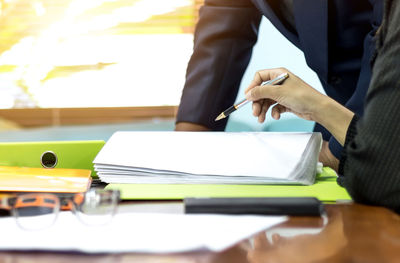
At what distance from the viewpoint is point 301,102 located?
99 centimetres

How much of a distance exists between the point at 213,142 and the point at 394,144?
352 millimetres

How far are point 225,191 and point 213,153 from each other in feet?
0.47

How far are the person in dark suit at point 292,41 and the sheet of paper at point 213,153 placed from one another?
257 millimetres

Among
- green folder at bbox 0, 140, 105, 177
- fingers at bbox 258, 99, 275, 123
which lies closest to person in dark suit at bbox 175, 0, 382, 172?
fingers at bbox 258, 99, 275, 123

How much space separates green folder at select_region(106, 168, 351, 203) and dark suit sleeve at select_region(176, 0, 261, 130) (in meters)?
0.59

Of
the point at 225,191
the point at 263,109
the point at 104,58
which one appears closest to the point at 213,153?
the point at 225,191

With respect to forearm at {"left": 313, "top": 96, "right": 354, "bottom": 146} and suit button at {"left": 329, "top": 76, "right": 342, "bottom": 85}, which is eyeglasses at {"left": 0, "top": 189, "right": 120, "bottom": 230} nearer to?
forearm at {"left": 313, "top": 96, "right": 354, "bottom": 146}

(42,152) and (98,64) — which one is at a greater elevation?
(42,152)

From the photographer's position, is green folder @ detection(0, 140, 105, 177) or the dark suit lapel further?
the dark suit lapel

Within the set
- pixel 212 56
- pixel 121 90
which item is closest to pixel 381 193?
pixel 212 56

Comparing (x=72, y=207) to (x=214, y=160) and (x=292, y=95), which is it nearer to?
(x=214, y=160)

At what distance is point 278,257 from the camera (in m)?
0.48

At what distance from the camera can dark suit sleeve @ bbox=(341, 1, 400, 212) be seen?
0.70 meters

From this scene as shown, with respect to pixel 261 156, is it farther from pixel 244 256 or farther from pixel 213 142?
pixel 244 256
